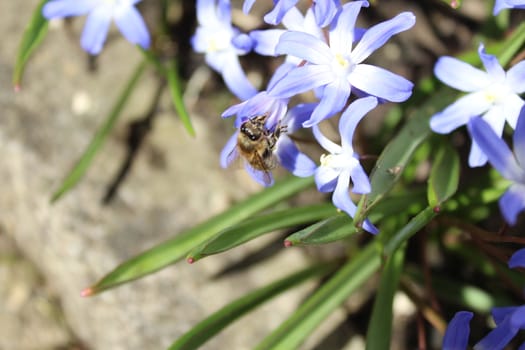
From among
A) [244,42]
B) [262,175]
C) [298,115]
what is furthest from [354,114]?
[244,42]

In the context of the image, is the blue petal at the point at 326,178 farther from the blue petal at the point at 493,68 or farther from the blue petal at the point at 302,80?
the blue petal at the point at 493,68

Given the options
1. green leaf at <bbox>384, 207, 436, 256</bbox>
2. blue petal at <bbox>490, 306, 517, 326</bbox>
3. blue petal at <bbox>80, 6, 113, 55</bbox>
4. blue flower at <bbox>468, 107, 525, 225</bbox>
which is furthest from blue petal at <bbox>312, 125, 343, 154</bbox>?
blue petal at <bbox>80, 6, 113, 55</bbox>

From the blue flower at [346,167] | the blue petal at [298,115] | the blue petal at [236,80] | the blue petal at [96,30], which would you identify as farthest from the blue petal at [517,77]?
the blue petal at [96,30]

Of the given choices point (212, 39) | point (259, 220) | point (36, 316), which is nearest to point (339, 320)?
point (259, 220)

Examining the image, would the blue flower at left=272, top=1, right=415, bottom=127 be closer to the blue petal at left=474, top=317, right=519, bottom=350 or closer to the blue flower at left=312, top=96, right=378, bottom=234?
the blue flower at left=312, top=96, right=378, bottom=234

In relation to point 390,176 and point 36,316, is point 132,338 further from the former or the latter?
point 390,176

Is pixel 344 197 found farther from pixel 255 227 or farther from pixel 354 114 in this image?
pixel 255 227
